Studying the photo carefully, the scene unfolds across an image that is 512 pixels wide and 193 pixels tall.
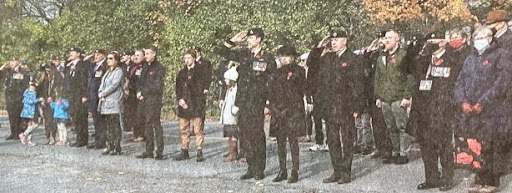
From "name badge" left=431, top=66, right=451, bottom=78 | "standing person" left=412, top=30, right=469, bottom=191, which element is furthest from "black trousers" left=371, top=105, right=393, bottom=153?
"name badge" left=431, top=66, right=451, bottom=78

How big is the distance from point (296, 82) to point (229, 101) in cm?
193

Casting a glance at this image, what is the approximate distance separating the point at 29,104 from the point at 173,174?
5025mm

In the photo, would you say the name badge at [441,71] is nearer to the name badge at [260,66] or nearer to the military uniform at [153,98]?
the name badge at [260,66]

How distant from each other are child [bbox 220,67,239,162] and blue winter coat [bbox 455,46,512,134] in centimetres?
389

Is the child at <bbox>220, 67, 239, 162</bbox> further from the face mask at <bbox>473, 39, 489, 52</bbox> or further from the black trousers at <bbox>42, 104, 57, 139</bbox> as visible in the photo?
the black trousers at <bbox>42, 104, 57, 139</bbox>

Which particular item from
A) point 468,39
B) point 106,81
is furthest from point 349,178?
point 106,81

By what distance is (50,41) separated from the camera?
24094mm

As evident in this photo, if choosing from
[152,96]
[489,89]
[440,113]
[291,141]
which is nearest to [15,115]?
[152,96]

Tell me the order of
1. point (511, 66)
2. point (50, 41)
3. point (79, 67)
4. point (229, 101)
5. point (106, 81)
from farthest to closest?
point (50, 41), point (79, 67), point (106, 81), point (229, 101), point (511, 66)

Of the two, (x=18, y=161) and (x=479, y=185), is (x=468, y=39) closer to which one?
(x=479, y=185)

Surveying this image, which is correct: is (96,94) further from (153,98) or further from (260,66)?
(260,66)

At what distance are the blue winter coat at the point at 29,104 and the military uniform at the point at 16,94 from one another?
0.56m

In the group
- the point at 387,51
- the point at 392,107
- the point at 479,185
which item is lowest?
the point at 479,185

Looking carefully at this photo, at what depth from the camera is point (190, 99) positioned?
10.4 m
